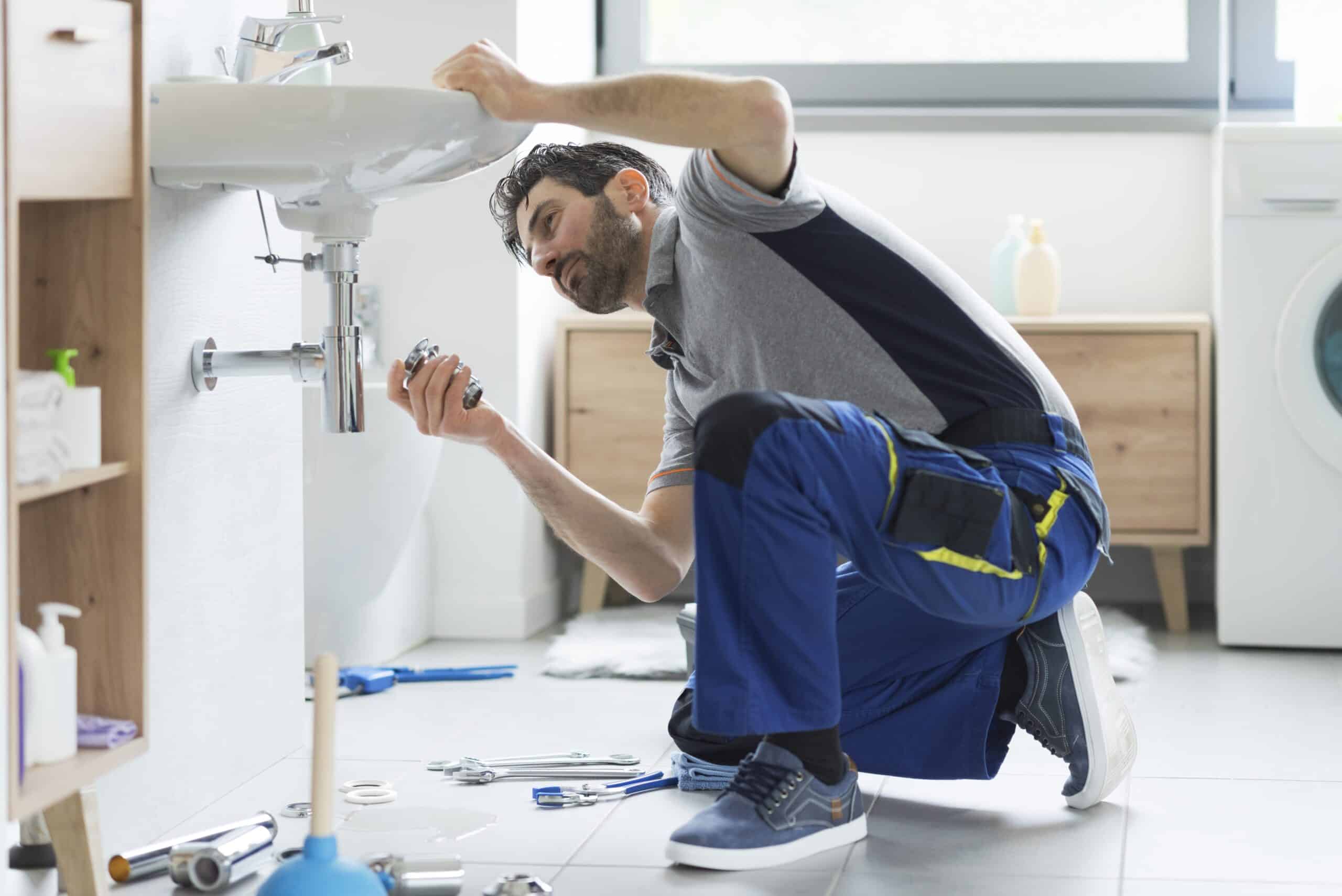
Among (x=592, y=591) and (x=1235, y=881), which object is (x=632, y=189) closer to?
(x=1235, y=881)

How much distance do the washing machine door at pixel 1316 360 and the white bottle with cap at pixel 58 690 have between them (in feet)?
7.16

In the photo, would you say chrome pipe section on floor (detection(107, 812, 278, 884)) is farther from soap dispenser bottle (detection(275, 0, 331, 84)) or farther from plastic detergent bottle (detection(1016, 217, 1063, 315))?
plastic detergent bottle (detection(1016, 217, 1063, 315))

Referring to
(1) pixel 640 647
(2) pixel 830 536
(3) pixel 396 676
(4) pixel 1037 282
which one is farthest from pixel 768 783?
(4) pixel 1037 282

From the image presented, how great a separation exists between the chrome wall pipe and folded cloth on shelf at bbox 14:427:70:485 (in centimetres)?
50

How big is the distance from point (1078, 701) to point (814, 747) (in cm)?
36

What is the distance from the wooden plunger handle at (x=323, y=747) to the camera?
1221 mm

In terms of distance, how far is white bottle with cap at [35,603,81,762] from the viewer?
1303mm

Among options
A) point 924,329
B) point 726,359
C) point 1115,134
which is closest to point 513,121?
point 726,359

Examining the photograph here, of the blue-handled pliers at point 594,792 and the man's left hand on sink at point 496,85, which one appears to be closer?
the man's left hand on sink at point 496,85

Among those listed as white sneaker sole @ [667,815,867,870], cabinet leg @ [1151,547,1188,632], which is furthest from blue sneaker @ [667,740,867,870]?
cabinet leg @ [1151,547,1188,632]

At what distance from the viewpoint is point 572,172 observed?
73.7 inches

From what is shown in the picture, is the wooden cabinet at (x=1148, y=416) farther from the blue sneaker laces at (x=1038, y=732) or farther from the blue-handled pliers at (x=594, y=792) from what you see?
the blue-handled pliers at (x=594, y=792)

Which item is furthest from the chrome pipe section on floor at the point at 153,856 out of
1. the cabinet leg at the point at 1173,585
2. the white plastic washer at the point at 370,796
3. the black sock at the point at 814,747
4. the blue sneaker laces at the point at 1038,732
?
the cabinet leg at the point at 1173,585

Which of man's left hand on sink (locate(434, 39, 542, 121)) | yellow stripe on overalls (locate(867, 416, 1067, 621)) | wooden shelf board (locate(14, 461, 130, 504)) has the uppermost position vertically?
man's left hand on sink (locate(434, 39, 542, 121))
